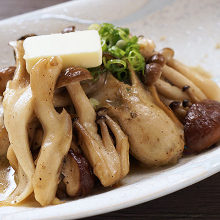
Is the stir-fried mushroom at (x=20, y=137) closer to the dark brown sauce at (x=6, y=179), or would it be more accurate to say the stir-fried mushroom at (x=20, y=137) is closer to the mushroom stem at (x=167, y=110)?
the dark brown sauce at (x=6, y=179)

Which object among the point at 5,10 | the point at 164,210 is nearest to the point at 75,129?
the point at 164,210

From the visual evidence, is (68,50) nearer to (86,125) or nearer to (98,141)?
(86,125)

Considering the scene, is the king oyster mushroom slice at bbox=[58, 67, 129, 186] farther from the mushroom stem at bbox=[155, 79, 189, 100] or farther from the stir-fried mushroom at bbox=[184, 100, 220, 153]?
the mushroom stem at bbox=[155, 79, 189, 100]

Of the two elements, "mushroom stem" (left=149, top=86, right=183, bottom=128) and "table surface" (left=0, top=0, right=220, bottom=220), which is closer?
"table surface" (left=0, top=0, right=220, bottom=220)

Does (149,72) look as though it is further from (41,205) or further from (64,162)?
(41,205)

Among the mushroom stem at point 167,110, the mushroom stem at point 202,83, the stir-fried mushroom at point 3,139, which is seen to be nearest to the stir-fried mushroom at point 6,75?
the stir-fried mushroom at point 3,139

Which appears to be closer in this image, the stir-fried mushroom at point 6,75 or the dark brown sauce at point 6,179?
the dark brown sauce at point 6,179

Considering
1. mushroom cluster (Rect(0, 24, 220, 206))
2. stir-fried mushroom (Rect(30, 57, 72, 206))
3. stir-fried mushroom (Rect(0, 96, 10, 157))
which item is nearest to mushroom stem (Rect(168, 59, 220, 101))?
mushroom cluster (Rect(0, 24, 220, 206))
